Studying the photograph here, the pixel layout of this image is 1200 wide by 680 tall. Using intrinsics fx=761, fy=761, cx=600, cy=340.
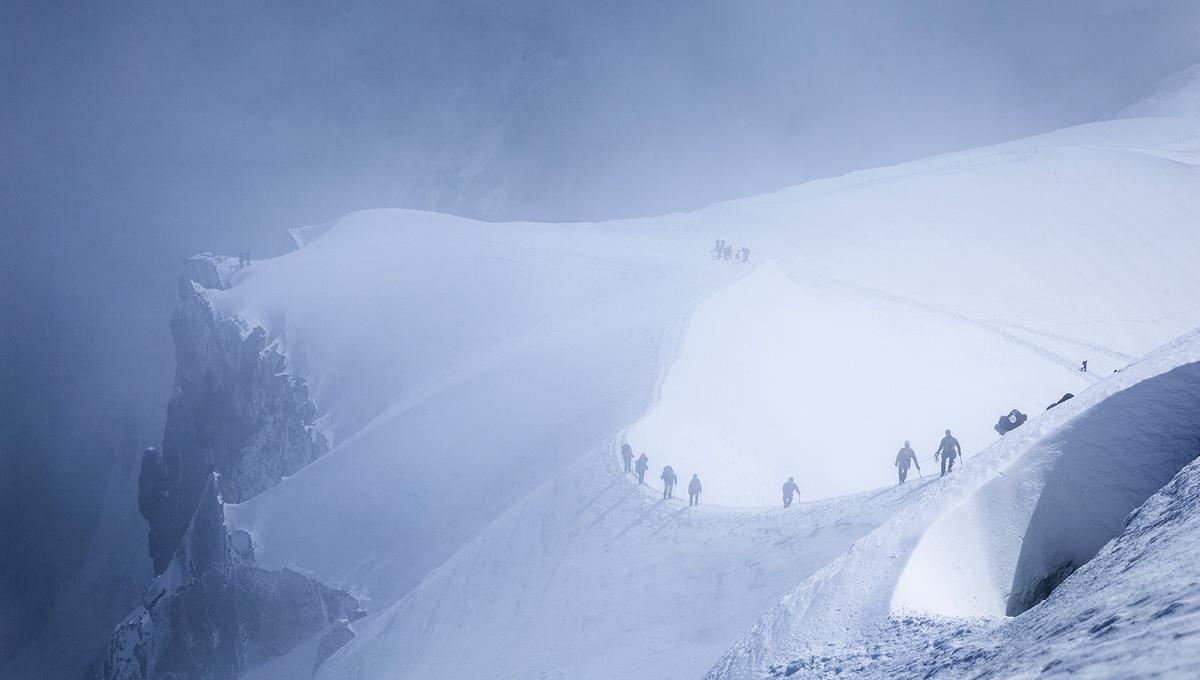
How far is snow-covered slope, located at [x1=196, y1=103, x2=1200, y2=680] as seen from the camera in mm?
14391

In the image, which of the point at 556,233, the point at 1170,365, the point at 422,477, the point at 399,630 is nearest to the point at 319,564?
the point at 422,477

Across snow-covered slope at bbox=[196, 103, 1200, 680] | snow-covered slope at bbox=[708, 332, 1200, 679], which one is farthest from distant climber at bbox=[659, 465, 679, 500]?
snow-covered slope at bbox=[708, 332, 1200, 679]

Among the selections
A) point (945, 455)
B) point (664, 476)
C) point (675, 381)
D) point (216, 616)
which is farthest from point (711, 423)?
point (216, 616)

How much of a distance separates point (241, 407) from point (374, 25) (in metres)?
115

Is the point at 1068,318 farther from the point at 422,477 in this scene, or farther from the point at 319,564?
the point at 319,564

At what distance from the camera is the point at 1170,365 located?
7.62 m

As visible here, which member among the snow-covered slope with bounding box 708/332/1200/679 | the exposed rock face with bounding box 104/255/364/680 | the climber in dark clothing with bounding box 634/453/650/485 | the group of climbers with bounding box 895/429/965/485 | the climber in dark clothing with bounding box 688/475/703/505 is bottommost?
the snow-covered slope with bounding box 708/332/1200/679

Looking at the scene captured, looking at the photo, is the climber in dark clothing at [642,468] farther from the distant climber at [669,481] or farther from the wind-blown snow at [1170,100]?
the wind-blown snow at [1170,100]

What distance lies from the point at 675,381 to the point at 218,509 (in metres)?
22.0

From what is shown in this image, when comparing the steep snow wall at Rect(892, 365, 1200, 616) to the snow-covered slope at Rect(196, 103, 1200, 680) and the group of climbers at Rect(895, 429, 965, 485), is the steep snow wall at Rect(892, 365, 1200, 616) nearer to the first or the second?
the snow-covered slope at Rect(196, 103, 1200, 680)

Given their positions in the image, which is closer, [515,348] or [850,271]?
[515,348]

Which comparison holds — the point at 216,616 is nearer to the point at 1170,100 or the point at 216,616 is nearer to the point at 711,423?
the point at 711,423

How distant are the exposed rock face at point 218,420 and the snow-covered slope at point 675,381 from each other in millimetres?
1428

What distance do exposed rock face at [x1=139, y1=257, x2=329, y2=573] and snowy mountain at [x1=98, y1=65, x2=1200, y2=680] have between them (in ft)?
0.88
